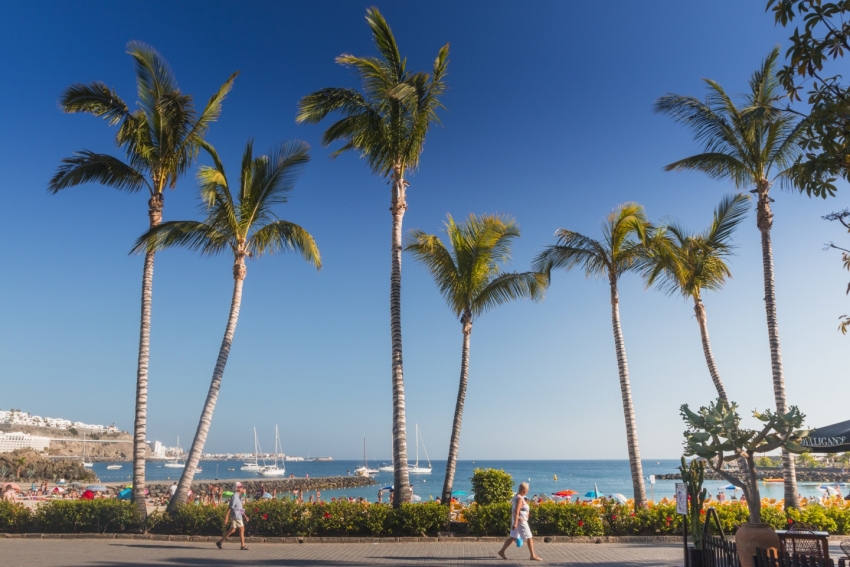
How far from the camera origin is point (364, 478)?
110 meters

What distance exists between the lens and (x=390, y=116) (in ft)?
60.9

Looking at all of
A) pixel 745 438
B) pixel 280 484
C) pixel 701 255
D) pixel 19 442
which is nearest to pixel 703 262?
pixel 701 255

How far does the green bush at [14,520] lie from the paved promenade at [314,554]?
3.73 ft

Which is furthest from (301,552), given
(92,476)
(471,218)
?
(92,476)

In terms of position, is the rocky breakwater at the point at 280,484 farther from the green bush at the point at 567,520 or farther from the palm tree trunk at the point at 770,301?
the palm tree trunk at the point at 770,301

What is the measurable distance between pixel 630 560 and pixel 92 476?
90.6m

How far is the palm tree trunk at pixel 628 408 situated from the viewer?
18183mm

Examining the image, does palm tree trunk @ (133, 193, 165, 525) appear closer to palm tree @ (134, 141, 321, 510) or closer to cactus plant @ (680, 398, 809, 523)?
palm tree @ (134, 141, 321, 510)

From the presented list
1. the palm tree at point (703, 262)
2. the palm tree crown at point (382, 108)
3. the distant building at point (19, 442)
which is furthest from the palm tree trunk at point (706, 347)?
the distant building at point (19, 442)

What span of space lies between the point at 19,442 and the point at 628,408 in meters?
166

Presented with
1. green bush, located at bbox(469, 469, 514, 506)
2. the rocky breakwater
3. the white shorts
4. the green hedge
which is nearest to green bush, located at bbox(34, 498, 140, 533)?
the green hedge

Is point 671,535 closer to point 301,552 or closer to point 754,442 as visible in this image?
point 754,442

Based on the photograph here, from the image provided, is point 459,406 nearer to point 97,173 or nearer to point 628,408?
point 628,408

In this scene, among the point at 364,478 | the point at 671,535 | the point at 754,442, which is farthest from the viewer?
the point at 364,478
